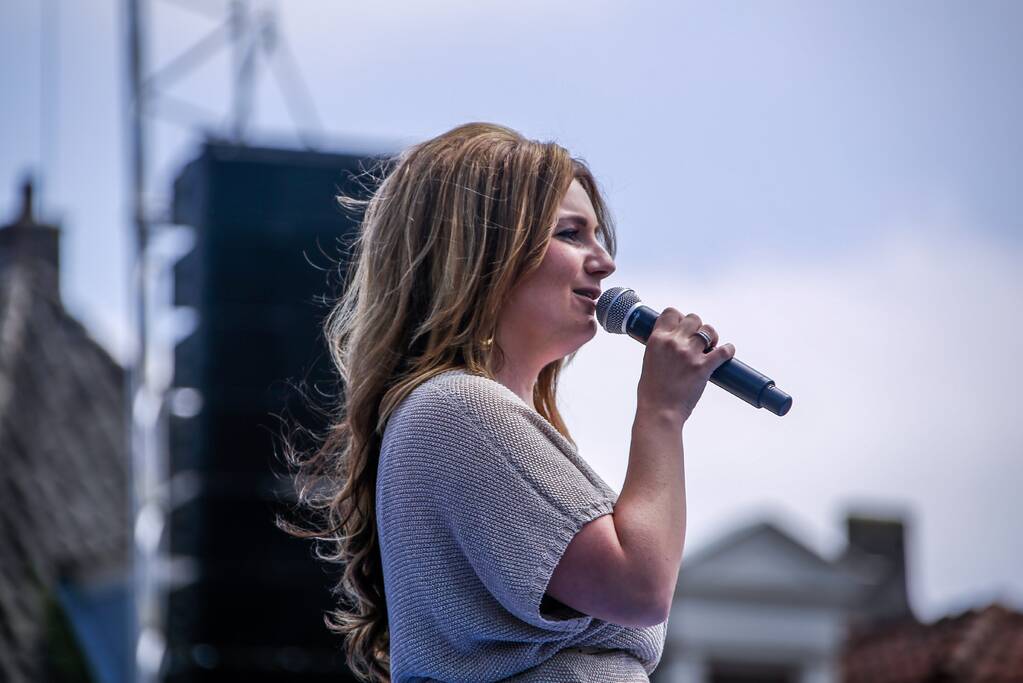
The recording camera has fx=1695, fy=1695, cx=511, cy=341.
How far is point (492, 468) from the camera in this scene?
5.93ft

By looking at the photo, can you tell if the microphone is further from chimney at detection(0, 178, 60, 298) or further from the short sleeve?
chimney at detection(0, 178, 60, 298)

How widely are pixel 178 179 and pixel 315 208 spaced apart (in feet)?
2.26

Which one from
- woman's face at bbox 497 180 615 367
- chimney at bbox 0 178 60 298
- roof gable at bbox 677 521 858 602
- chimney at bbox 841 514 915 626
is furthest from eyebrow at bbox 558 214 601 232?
chimney at bbox 841 514 915 626

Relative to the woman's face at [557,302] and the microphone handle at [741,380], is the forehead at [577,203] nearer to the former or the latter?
the woman's face at [557,302]

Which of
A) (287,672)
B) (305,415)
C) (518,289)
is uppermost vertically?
(518,289)

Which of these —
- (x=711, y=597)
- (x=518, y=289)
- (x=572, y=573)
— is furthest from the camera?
(x=711, y=597)

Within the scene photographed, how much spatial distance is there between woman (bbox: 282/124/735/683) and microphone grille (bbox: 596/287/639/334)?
2cm

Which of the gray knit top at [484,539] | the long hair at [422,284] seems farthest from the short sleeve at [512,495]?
the long hair at [422,284]

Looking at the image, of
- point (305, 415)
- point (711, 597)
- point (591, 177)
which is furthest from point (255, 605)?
point (591, 177)

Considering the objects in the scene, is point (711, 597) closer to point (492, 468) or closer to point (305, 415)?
point (305, 415)

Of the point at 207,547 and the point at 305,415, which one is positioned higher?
the point at 305,415

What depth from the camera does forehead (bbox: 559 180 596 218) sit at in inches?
80.4

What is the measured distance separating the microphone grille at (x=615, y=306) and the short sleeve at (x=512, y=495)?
158 mm

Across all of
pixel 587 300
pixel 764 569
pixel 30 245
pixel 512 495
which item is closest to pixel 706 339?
pixel 587 300
